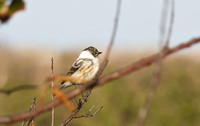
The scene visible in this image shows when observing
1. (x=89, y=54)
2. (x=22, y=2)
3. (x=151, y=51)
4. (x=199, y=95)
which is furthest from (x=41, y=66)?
(x=22, y=2)

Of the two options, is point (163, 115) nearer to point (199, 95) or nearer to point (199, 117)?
point (199, 117)

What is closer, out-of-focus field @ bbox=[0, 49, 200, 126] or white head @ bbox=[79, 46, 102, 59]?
white head @ bbox=[79, 46, 102, 59]

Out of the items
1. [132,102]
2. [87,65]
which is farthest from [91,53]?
[132,102]

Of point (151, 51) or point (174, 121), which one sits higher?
point (174, 121)

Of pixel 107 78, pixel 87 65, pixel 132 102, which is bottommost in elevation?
pixel 132 102

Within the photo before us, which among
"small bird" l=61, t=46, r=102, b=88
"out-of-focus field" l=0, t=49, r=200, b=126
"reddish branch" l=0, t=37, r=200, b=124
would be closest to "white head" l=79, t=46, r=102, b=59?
"small bird" l=61, t=46, r=102, b=88

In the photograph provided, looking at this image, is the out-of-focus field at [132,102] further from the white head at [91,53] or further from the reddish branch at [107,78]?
the reddish branch at [107,78]

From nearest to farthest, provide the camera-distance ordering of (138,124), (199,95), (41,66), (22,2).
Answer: (138,124) < (22,2) < (199,95) < (41,66)

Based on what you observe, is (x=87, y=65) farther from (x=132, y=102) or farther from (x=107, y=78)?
(x=132, y=102)

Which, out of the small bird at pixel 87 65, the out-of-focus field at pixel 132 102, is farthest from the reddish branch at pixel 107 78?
the out-of-focus field at pixel 132 102

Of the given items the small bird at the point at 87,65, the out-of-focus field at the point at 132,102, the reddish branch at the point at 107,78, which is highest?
the reddish branch at the point at 107,78

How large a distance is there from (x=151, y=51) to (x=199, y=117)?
1439 centimetres

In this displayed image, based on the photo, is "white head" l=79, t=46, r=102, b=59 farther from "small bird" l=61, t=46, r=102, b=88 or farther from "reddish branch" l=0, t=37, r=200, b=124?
"reddish branch" l=0, t=37, r=200, b=124

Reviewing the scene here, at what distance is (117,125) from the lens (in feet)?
45.3
